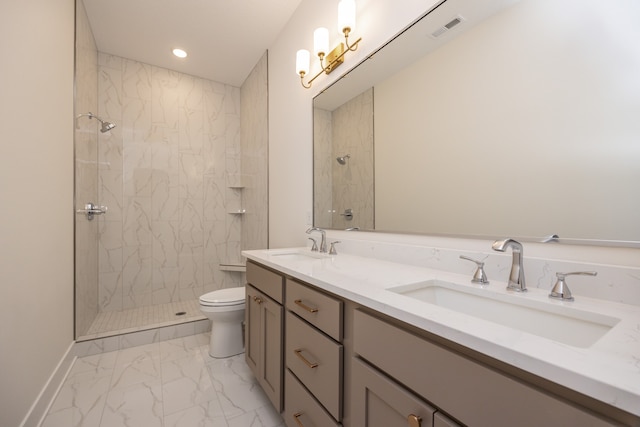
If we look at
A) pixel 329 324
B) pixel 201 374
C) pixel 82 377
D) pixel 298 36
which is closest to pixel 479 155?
pixel 329 324

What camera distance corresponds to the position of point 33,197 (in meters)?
1.39

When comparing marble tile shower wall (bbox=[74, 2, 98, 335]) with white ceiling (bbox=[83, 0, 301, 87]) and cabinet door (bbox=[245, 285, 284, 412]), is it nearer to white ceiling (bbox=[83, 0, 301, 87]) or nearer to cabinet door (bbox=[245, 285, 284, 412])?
white ceiling (bbox=[83, 0, 301, 87])

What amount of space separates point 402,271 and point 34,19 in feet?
6.99

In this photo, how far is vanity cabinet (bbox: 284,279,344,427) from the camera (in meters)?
0.91

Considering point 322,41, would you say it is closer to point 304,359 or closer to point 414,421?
point 304,359

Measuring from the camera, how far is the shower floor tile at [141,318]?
7.64 ft

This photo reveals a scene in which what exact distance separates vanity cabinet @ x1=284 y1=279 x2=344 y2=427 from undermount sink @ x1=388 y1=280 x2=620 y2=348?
0.83ft

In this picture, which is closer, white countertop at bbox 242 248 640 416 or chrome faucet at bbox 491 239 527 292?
white countertop at bbox 242 248 640 416

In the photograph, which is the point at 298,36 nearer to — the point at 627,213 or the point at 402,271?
the point at 402,271

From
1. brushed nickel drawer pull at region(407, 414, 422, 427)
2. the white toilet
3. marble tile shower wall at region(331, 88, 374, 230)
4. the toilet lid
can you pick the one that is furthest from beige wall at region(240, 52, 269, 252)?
brushed nickel drawer pull at region(407, 414, 422, 427)

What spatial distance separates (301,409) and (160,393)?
107cm

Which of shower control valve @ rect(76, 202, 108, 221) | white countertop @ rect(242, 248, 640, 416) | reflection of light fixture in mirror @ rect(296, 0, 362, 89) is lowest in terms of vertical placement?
white countertop @ rect(242, 248, 640, 416)

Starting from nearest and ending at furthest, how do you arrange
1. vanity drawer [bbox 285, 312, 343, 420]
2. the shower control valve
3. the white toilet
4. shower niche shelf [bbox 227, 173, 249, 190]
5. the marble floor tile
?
vanity drawer [bbox 285, 312, 343, 420] → the marble floor tile → the white toilet → the shower control valve → shower niche shelf [bbox 227, 173, 249, 190]

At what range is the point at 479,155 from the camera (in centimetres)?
106
